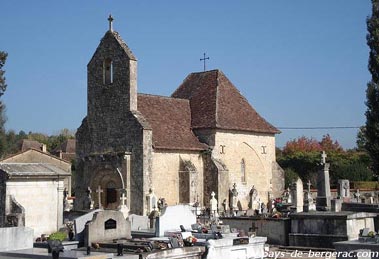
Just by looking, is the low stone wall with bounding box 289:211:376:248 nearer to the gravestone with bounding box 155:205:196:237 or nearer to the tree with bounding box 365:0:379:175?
the gravestone with bounding box 155:205:196:237

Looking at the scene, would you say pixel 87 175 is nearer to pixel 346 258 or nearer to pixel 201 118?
pixel 201 118

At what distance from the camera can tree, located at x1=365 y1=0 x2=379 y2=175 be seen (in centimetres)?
3186

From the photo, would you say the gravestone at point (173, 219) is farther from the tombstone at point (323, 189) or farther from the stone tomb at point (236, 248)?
the tombstone at point (323, 189)

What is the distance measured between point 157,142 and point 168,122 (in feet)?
8.37

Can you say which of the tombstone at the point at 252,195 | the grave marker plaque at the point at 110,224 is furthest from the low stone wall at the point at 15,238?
the tombstone at the point at 252,195

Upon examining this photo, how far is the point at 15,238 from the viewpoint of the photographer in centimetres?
1467

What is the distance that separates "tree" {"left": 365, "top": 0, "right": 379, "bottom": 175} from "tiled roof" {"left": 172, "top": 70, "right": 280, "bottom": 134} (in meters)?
7.70

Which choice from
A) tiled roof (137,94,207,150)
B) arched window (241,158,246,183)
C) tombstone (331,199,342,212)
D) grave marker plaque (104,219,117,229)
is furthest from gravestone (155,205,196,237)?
arched window (241,158,246,183)

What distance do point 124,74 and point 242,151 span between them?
948 cm

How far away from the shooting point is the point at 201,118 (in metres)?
35.6

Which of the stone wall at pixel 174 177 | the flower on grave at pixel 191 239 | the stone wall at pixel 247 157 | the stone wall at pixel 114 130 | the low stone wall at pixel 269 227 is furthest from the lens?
the stone wall at pixel 247 157

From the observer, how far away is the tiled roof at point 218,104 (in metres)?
35.3

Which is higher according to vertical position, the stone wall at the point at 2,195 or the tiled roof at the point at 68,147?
the tiled roof at the point at 68,147

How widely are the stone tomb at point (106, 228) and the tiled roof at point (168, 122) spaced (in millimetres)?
15028
